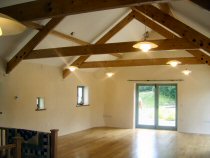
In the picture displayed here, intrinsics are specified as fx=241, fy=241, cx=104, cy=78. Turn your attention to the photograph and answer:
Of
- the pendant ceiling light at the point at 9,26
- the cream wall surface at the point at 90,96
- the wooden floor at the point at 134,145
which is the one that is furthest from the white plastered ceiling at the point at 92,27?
the wooden floor at the point at 134,145

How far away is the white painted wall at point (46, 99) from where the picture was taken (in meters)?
6.50

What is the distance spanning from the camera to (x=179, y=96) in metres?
9.55

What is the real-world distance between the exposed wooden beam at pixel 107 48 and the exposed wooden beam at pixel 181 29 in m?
0.14

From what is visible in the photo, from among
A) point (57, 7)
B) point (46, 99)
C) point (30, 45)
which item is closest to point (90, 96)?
point (46, 99)

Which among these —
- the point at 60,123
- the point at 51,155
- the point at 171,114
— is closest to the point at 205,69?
the point at 171,114

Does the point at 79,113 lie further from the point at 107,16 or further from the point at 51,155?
the point at 51,155

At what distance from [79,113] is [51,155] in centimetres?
526

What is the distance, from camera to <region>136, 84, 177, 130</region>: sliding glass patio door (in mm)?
9844

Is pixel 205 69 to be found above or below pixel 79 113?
above

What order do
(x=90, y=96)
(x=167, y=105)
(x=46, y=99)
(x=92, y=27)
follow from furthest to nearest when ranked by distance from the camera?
(x=90, y=96)
(x=167, y=105)
(x=46, y=99)
(x=92, y=27)

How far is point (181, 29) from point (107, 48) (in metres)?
1.76

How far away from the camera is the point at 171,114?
9.84m

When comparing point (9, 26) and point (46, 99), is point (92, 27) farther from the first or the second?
point (9, 26)

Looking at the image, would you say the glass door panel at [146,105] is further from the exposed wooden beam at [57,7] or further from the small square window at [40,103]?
the exposed wooden beam at [57,7]
